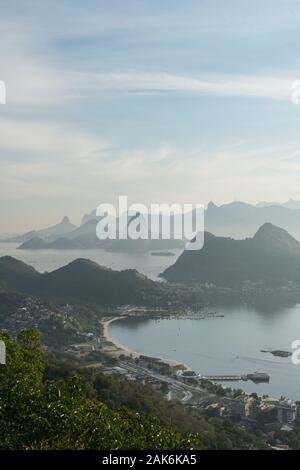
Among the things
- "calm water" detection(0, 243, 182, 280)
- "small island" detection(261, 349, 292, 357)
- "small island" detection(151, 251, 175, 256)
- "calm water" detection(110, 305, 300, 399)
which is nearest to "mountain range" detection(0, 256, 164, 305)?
"calm water" detection(110, 305, 300, 399)

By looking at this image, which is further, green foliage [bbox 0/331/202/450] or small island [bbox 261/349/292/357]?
small island [bbox 261/349/292/357]

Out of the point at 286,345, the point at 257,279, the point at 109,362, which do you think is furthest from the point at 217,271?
the point at 109,362

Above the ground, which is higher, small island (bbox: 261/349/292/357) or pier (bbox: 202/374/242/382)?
small island (bbox: 261/349/292/357)

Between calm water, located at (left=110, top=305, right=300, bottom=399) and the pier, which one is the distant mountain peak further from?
the pier

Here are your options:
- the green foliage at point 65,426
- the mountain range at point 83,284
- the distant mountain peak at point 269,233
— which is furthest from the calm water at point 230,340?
the distant mountain peak at point 269,233

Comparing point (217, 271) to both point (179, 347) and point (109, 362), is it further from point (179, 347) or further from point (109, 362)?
point (109, 362)
